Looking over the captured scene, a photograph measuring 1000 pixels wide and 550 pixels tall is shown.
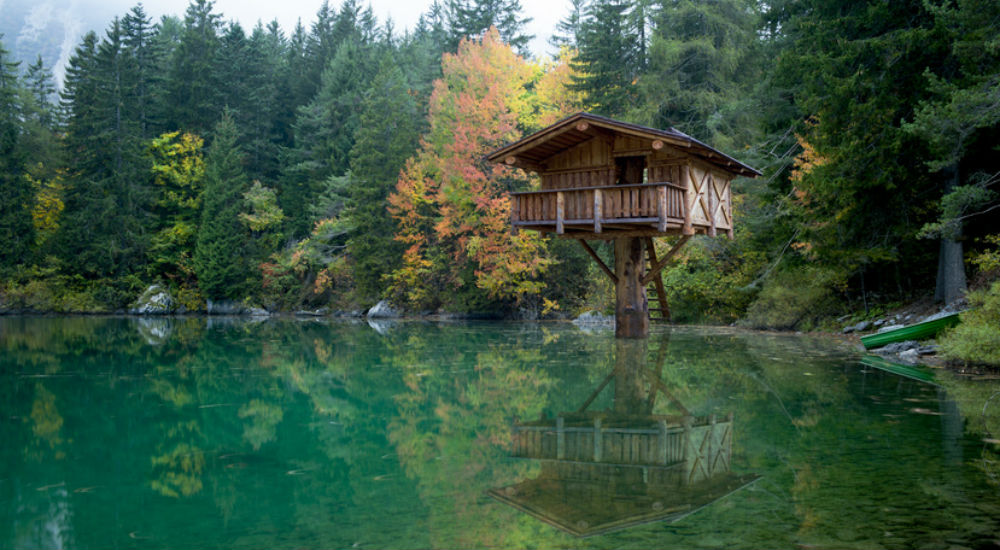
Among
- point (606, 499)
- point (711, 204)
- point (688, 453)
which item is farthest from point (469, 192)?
point (606, 499)

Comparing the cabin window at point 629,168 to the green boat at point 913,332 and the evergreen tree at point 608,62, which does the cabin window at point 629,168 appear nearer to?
the green boat at point 913,332

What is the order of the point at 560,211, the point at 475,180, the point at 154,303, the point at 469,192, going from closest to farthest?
the point at 560,211 → the point at 475,180 → the point at 469,192 → the point at 154,303

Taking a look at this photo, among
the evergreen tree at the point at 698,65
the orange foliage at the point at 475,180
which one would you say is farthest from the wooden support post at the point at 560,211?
the evergreen tree at the point at 698,65

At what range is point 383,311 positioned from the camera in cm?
3872

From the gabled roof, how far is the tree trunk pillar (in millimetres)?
2923

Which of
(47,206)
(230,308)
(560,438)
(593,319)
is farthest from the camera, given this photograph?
(47,206)

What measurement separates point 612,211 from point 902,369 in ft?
21.7

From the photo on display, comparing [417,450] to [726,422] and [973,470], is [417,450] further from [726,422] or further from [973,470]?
[973,470]

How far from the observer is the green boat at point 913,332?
14.1 metres

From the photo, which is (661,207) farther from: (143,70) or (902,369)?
(143,70)

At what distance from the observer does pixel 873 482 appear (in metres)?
5.78

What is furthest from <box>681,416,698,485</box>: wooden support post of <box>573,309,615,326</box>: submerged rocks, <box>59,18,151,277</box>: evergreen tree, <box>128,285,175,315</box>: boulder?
<box>59,18,151,277</box>: evergreen tree

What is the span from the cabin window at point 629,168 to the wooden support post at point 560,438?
10207mm

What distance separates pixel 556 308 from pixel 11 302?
3140 cm
